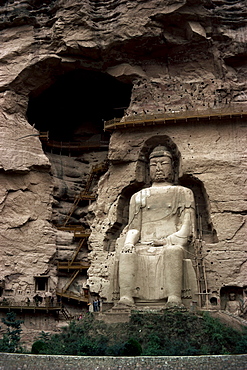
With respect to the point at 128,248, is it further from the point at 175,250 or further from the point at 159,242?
the point at 175,250

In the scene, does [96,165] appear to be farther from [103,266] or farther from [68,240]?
[103,266]

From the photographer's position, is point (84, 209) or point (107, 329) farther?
point (84, 209)

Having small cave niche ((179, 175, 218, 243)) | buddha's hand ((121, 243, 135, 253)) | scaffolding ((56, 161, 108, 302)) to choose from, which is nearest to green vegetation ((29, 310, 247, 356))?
buddha's hand ((121, 243, 135, 253))

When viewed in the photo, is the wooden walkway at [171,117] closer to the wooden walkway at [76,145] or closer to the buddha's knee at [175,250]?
the wooden walkway at [76,145]

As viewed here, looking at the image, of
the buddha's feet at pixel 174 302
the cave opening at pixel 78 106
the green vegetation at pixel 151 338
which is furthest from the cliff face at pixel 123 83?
the green vegetation at pixel 151 338

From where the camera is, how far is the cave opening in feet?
71.1

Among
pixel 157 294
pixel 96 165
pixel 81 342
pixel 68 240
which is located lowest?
pixel 81 342

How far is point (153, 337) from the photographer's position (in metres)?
12.3

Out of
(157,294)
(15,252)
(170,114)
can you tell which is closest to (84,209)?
(15,252)

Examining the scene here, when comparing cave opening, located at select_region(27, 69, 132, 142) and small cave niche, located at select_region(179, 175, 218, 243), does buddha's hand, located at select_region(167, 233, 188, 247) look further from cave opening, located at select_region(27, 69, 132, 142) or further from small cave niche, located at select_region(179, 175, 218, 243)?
cave opening, located at select_region(27, 69, 132, 142)

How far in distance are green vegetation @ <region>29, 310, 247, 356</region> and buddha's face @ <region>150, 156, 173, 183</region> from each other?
16.0 ft

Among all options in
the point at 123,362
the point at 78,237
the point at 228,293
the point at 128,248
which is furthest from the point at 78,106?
the point at 123,362

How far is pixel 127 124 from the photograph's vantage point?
18500 mm

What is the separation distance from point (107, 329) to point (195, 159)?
654 cm
